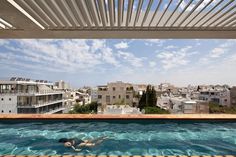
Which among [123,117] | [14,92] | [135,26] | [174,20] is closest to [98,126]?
[123,117]

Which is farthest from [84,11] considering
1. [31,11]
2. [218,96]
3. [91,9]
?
[218,96]

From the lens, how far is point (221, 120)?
7.38 meters

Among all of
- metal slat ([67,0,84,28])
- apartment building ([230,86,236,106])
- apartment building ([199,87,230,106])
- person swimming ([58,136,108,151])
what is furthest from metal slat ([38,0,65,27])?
apartment building ([230,86,236,106])

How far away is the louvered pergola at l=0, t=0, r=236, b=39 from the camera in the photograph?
384 cm

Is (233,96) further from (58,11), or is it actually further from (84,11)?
(58,11)

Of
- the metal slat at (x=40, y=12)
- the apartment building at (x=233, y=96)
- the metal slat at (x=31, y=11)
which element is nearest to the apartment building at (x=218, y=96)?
the apartment building at (x=233, y=96)

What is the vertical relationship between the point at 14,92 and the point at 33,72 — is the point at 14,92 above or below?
below

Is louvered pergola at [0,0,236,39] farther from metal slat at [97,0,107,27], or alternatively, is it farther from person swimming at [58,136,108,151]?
person swimming at [58,136,108,151]

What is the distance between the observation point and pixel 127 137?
5.84 m

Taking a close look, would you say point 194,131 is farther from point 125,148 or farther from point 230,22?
point 230,22

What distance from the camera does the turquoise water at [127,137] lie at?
15.9 feet

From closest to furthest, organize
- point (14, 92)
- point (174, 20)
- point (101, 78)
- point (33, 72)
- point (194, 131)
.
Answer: point (174, 20)
point (194, 131)
point (14, 92)
point (33, 72)
point (101, 78)

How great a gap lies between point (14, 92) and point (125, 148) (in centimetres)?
3255

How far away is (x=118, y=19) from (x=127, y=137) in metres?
2.99
